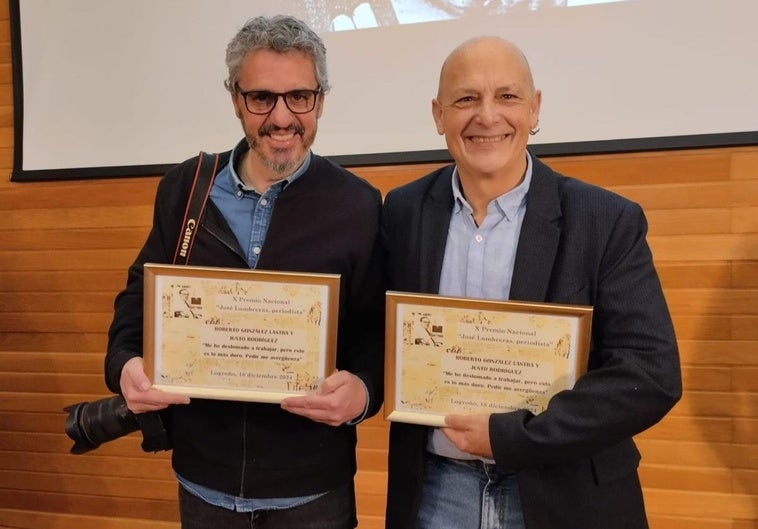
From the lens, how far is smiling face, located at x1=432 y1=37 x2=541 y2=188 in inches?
47.1

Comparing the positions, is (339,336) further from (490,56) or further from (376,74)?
(376,74)

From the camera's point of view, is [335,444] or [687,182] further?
[687,182]

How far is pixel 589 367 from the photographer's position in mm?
1217

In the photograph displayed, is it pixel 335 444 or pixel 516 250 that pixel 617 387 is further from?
pixel 335 444

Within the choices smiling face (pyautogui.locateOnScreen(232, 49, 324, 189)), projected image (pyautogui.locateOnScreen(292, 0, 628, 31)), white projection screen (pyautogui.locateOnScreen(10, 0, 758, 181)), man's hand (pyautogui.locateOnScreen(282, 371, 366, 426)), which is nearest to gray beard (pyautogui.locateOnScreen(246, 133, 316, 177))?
smiling face (pyautogui.locateOnScreen(232, 49, 324, 189))

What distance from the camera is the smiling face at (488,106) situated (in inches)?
47.1

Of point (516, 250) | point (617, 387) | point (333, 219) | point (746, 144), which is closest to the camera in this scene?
point (617, 387)

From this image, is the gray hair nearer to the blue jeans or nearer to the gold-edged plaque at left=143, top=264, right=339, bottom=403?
the gold-edged plaque at left=143, top=264, right=339, bottom=403

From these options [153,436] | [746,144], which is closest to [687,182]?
[746,144]

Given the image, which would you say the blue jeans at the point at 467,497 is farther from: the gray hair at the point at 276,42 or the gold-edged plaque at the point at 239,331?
the gray hair at the point at 276,42

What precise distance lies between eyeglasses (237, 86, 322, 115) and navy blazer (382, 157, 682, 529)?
42 cm

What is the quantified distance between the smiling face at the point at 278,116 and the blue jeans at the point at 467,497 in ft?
2.43

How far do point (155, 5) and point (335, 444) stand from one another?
83.8 inches

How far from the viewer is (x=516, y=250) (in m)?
1.19
